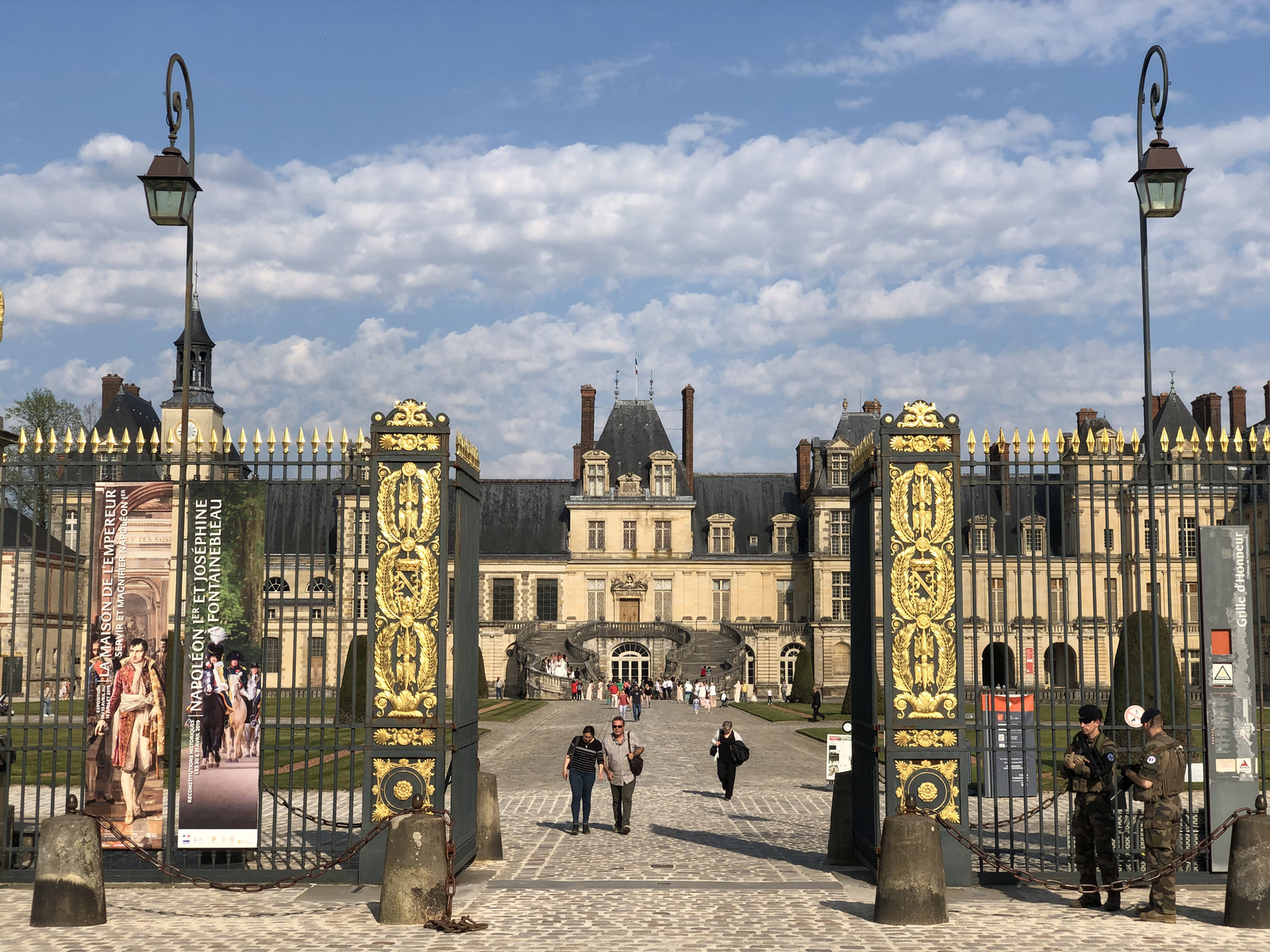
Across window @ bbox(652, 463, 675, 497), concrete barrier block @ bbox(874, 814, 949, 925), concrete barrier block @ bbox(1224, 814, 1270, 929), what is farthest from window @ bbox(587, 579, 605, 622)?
concrete barrier block @ bbox(1224, 814, 1270, 929)

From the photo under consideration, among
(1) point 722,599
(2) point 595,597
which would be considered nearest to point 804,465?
(1) point 722,599

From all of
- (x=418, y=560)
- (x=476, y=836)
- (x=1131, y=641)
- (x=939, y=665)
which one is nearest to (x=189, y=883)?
(x=476, y=836)

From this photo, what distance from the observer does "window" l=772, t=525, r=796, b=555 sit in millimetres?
54938

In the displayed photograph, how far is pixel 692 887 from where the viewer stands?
9711mm

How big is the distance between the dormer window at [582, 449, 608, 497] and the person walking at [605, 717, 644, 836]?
133 ft

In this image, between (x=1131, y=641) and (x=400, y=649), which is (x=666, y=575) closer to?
(x=1131, y=641)

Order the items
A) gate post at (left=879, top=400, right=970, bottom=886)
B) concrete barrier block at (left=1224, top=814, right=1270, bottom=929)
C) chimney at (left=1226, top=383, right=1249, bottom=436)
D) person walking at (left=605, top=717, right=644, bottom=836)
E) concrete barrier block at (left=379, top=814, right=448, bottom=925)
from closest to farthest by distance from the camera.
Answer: concrete barrier block at (left=1224, top=814, right=1270, bottom=929)
concrete barrier block at (left=379, top=814, right=448, bottom=925)
gate post at (left=879, top=400, right=970, bottom=886)
person walking at (left=605, top=717, right=644, bottom=836)
chimney at (left=1226, top=383, right=1249, bottom=436)

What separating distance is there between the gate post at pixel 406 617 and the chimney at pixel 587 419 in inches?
1793

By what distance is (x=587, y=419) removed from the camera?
183 ft

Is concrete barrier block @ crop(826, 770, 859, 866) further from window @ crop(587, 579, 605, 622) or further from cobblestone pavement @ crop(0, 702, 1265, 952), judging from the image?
window @ crop(587, 579, 605, 622)

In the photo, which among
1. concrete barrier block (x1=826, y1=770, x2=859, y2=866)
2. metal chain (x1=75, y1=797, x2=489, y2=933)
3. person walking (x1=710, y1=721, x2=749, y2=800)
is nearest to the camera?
metal chain (x1=75, y1=797, x2=489, y2=933)

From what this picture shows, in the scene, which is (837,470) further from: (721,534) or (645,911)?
(645,911)

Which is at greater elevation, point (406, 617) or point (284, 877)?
point (406, 617)

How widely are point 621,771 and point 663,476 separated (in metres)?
41.3
